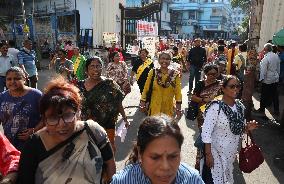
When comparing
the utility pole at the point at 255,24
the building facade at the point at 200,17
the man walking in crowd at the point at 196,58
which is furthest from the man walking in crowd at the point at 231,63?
the building facade at the point at 200,17

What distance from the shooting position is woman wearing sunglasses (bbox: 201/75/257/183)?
3684 millimetres

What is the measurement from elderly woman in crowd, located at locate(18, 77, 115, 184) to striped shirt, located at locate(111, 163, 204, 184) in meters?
0.44

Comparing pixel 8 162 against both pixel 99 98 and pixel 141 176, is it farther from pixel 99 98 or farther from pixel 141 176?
pixel 99 98

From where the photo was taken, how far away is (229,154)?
12.5 ft

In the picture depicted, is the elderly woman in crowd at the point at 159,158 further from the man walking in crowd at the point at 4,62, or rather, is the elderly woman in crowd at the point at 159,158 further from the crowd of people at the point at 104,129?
the man walking in crowd at the point at 4,62

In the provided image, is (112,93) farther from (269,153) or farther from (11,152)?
(269,153)

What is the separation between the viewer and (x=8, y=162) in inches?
90.1

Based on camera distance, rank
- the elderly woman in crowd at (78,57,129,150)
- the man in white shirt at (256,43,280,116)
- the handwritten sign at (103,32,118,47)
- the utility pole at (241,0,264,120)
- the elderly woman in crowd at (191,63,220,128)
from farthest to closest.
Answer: the handwritten sign at (103,32,118,47), the man in white shirt at (256,43,280,116), the utility pole at (241,0,264,120), the elderly woman in crowd at (191,63,220,128), the elderly woman in crowd at (78,57,129,150)

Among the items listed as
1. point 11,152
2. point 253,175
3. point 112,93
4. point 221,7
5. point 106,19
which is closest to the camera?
point 11,152

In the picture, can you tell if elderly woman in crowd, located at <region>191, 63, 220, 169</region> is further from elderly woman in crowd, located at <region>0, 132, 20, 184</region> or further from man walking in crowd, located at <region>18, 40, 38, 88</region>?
man walking in crowd, located at <region>18, 40, 38, 88</region>

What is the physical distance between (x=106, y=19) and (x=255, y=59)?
480 inches

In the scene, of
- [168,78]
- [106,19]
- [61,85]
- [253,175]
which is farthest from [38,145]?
[106,19]

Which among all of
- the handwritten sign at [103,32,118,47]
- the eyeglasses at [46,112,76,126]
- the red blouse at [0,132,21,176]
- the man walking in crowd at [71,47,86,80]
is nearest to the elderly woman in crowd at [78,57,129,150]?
the red blouse at [0,132,21,176]

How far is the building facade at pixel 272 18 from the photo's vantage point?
1413 centimetres
